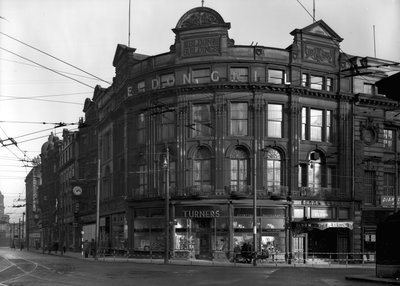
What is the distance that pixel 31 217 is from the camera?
132 m

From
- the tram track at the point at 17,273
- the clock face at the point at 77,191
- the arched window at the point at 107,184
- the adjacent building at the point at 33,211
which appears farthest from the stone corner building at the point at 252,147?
the adjacent building at the point at 33,211

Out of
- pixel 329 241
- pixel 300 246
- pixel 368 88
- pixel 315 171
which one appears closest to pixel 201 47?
pixel 315 171

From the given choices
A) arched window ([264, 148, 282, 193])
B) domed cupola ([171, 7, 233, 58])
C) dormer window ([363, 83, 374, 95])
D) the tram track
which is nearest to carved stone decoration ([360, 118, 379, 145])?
dormer window ([363, 83, 374, 95])

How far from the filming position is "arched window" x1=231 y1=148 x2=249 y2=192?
4741cm

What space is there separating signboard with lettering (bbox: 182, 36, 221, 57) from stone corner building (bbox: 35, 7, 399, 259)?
8 centimetres

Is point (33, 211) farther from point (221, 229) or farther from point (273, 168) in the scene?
point (273, 168)

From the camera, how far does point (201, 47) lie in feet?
157

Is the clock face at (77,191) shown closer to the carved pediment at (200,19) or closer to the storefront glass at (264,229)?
the storefront glass at (264,229)

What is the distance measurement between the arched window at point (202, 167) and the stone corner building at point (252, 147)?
0.08 metres

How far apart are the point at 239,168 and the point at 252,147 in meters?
2.00

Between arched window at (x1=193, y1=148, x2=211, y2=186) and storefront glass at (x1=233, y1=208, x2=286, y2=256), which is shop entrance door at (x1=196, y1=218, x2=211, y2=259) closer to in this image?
storefront glass at (x1=233, y1=208, x2=286, y2=256)

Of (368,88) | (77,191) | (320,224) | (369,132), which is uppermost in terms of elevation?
(368,88)

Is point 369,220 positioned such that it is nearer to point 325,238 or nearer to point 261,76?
point 325,238

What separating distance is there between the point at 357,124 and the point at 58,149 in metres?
61.7
